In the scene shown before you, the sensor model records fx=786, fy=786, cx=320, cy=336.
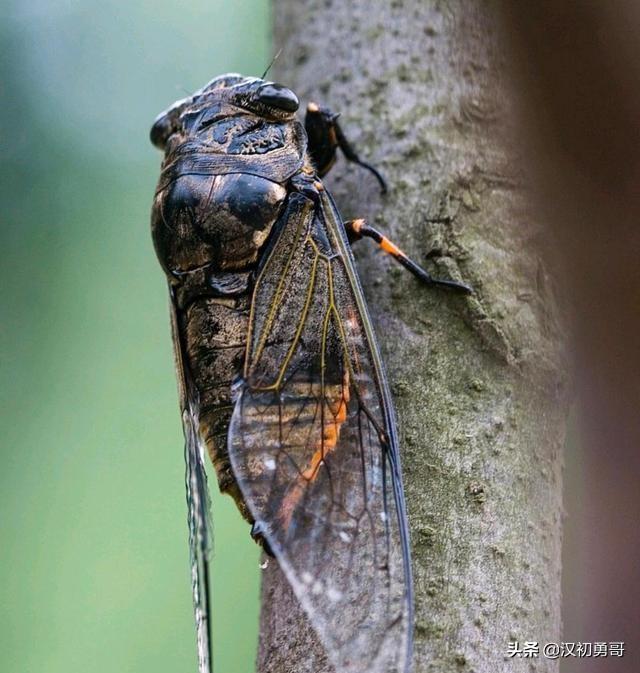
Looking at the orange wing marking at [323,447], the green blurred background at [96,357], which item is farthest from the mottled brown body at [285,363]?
the green blurred background at [96,357]

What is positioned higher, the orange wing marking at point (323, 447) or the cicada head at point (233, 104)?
the cicada head at point (233, 104)

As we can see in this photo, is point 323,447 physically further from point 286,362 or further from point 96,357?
point 96,357

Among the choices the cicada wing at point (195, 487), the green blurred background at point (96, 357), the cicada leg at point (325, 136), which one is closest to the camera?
the cicada wing at point (195, 487)

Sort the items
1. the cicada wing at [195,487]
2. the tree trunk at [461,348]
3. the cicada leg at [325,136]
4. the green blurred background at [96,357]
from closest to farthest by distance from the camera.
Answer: the tree trunk at [461,348], the cicada wing at [195,487], the cicada leg at [325,136], the green blurred background at [96,357]

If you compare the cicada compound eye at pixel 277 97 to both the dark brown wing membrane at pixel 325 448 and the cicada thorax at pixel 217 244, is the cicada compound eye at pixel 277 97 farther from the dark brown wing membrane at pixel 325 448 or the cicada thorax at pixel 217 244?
the dark brown wing membrane at pixel 325 448

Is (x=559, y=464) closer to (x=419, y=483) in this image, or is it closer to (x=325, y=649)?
(x=419, y=483)

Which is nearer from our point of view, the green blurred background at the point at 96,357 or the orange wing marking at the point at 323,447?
the orange wing marking at the point at 323,447

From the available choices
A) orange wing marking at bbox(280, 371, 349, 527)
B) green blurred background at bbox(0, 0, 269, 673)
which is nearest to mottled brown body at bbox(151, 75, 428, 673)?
orange wing marking at bbox(280, 371, 349, 527)

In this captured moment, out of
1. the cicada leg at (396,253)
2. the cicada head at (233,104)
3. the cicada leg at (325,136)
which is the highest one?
the cicada head at (233,104)

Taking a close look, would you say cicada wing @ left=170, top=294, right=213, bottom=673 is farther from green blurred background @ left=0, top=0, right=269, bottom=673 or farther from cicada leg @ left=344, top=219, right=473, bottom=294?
green blurred background @ left=0, top=0, right=269, bottom=673
